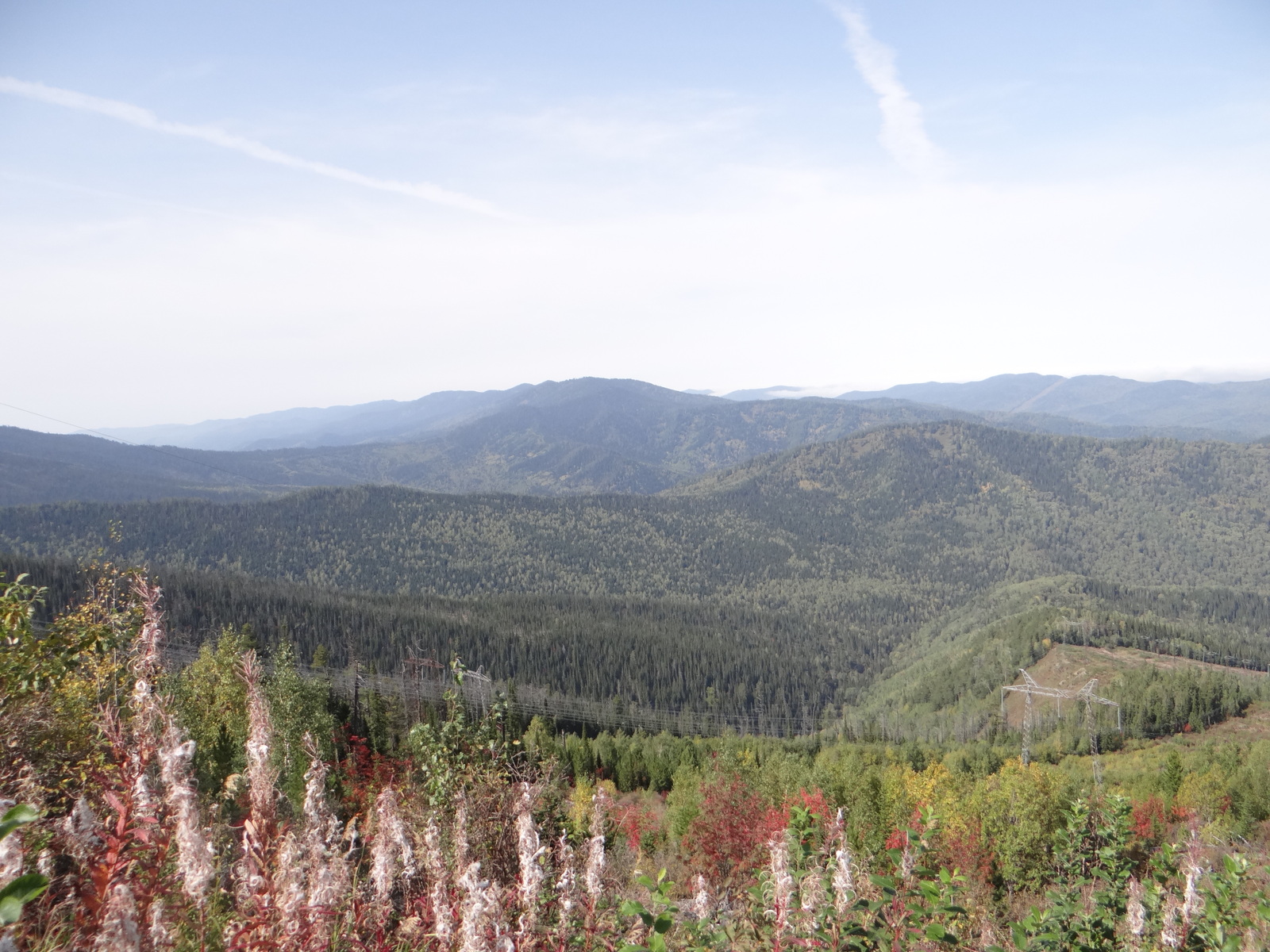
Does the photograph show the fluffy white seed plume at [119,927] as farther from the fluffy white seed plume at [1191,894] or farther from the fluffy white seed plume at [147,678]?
the fluffy white seed plume at [1191,894]

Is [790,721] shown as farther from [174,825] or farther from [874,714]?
[174,825]

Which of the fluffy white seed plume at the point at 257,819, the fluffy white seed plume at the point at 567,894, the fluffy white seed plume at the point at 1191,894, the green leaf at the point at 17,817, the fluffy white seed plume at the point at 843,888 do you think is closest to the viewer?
the green leaf at the point at 17,817

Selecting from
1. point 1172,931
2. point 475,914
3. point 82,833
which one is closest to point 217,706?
point 82,833

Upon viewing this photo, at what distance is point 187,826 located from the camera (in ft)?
13.2

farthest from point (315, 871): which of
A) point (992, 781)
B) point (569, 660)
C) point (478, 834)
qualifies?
point (569, 660)

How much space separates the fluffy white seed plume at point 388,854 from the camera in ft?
17.0

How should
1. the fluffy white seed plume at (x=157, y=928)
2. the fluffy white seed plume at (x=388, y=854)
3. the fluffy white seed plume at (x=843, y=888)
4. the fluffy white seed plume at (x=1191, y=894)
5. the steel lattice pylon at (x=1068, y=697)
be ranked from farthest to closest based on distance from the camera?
the steel lattice pylon at (x=1068, y=697) → the fluffy white seed plume at (x=1191, y=894) → the fluffy white seed plume at (x=843, y=888) → the fluffy white seed plume at (x=388, y=854) → the fluffy white seed plume at (x=157, y=928)

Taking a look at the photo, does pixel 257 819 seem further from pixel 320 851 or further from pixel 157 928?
pixel 157 928

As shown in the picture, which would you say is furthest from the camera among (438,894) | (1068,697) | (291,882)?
(1068,697)

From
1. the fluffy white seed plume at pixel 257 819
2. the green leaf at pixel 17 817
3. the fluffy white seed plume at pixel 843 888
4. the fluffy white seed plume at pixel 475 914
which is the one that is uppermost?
the green leaf at pixel 17 817

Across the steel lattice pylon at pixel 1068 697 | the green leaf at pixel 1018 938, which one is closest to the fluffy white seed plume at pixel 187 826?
the green leaf at pixel 1018 938

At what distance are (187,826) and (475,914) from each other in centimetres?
184

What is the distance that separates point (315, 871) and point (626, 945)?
2215mm

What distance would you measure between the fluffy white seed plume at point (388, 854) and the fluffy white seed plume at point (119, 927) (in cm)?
200
